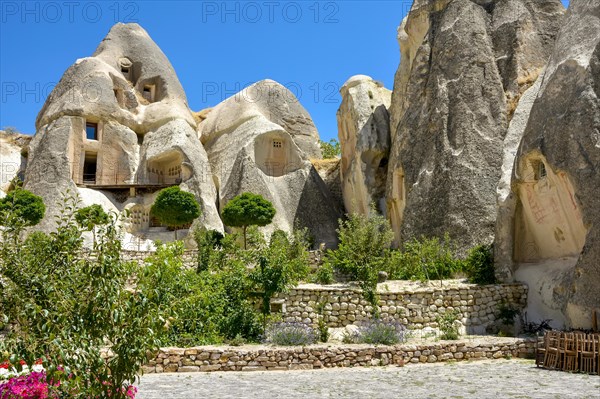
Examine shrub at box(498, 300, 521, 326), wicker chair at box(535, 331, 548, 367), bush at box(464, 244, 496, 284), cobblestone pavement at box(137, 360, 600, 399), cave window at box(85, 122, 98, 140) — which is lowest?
cobblestone pavement at box(137, 360, 600, 399)

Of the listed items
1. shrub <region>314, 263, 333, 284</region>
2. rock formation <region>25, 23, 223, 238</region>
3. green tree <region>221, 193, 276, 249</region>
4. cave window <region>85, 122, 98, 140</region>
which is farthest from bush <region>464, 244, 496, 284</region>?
cave window <region>85, 122, 98, 140</region>

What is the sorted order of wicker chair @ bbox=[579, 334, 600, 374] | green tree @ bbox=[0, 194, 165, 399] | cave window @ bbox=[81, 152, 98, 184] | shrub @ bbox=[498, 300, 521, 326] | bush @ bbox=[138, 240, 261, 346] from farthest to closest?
1. cave window @ bbox=[81, 152, 98, 184]
2. shrub @ bbox=[498, 300, 521, 326]
3. bush @ bbox=[138, 240, 261, 346]
4. wicker chair @ bbox=[579, 334, 600, 374]
5. green tree @ bbox=[0, 194, 165, 399]

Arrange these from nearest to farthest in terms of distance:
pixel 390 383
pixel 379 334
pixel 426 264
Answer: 1. pixel 390 383
2. pixel 379 334
3. pixel 426 264

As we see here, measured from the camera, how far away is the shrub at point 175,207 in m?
27.8

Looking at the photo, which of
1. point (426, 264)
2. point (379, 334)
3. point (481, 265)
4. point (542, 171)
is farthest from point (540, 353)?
point (426, 264)

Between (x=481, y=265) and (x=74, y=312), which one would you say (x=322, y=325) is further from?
(x=74, y=312)

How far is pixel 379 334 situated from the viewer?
14250 millimetres

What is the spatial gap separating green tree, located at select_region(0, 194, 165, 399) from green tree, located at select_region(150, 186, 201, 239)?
21493 mm

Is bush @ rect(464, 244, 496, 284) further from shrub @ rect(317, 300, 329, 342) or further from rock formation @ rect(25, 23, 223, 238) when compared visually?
Answer: rock formation @ rect(25, 23, 223, 238)

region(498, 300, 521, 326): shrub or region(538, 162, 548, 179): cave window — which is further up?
region(538, 162, 548, 179): cave window

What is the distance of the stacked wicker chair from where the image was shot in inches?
461

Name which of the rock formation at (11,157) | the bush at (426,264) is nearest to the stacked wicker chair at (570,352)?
the bush at (426,264)

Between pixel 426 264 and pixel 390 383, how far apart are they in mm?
8368

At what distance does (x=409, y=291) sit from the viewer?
1658 centimetres
